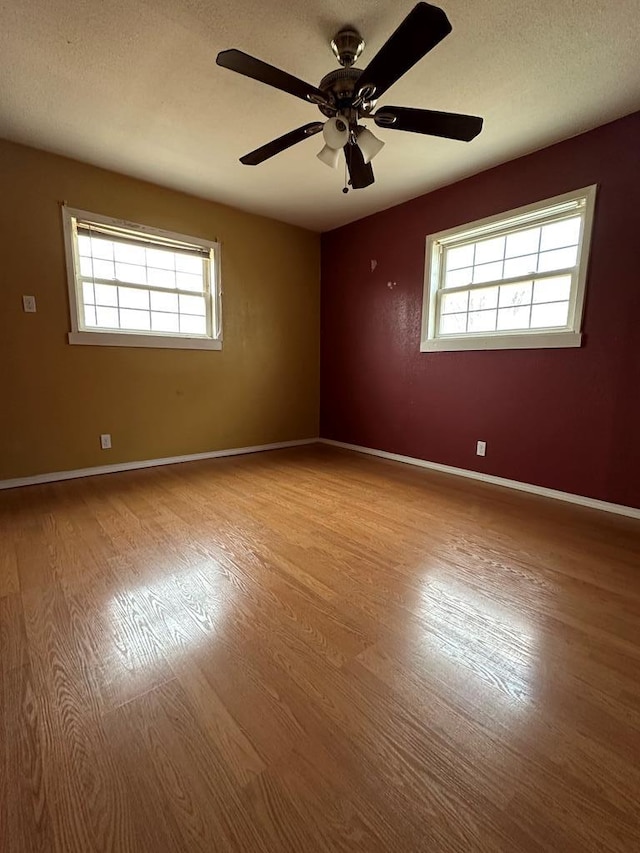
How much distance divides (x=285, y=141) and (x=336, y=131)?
0.31m

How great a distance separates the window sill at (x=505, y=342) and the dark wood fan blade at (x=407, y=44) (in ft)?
6.86

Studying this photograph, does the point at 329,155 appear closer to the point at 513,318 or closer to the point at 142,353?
the point at 513,318

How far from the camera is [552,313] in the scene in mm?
2959

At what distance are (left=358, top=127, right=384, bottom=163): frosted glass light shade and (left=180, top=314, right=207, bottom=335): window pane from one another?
2487 millimetres

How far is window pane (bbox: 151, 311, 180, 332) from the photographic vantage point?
3705 millimetres

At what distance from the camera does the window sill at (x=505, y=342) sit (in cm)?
284

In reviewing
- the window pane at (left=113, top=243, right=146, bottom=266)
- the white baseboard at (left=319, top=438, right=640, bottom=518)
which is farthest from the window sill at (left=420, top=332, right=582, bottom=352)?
the window pane at (left=113, top=243, right=146, bottom=266)

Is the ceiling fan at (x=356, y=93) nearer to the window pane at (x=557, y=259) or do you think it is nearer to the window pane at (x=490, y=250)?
the window pane at (x=557, y=259)

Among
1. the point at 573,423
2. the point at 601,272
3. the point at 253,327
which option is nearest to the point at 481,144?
the point at 601,272

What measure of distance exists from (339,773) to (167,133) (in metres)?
3.61

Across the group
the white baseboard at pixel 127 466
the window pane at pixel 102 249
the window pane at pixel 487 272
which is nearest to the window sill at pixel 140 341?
the window pane at pixel 102 249

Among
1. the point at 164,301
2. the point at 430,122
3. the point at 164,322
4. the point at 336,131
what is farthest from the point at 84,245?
the point at 430,122

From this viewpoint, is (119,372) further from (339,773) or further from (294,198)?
(339,773)

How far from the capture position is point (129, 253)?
349 cm
